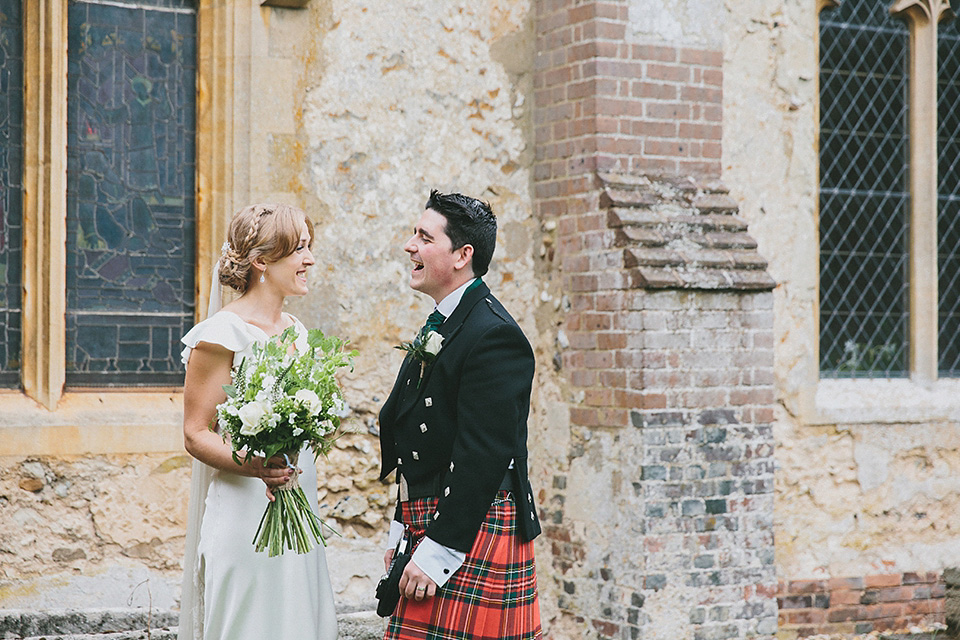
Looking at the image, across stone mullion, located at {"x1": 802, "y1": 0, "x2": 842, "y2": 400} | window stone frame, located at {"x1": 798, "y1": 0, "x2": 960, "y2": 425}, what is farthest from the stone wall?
window stone frame, located at {"x1": 798, "y1": 0, "x2": 960, "y2": 425}

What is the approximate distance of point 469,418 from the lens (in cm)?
340

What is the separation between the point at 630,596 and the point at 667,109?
2.44 m

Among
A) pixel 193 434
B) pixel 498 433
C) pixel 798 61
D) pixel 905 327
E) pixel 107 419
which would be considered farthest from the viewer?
pixel 905 327

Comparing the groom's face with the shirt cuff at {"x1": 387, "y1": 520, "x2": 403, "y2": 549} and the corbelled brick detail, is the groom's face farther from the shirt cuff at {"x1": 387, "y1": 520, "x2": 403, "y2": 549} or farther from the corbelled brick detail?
the corbelled brick detail

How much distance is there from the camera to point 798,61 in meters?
6.68

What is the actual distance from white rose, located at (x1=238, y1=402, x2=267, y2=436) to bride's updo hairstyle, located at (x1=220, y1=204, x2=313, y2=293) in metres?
0.57

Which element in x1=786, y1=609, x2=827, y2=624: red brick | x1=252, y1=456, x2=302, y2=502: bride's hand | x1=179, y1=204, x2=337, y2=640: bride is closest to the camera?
x1=252, y1=456, x2=302, y2=502: bride's hand

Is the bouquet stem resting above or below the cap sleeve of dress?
below

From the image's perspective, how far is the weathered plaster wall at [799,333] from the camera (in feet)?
21.5

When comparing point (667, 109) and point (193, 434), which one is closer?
point (193, 434)

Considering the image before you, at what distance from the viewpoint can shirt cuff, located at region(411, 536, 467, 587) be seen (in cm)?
337

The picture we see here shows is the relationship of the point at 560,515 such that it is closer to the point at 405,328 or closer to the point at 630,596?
the point at 630,596

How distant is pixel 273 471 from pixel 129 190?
2572mm

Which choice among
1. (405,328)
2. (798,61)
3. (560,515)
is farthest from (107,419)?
(798,61)
